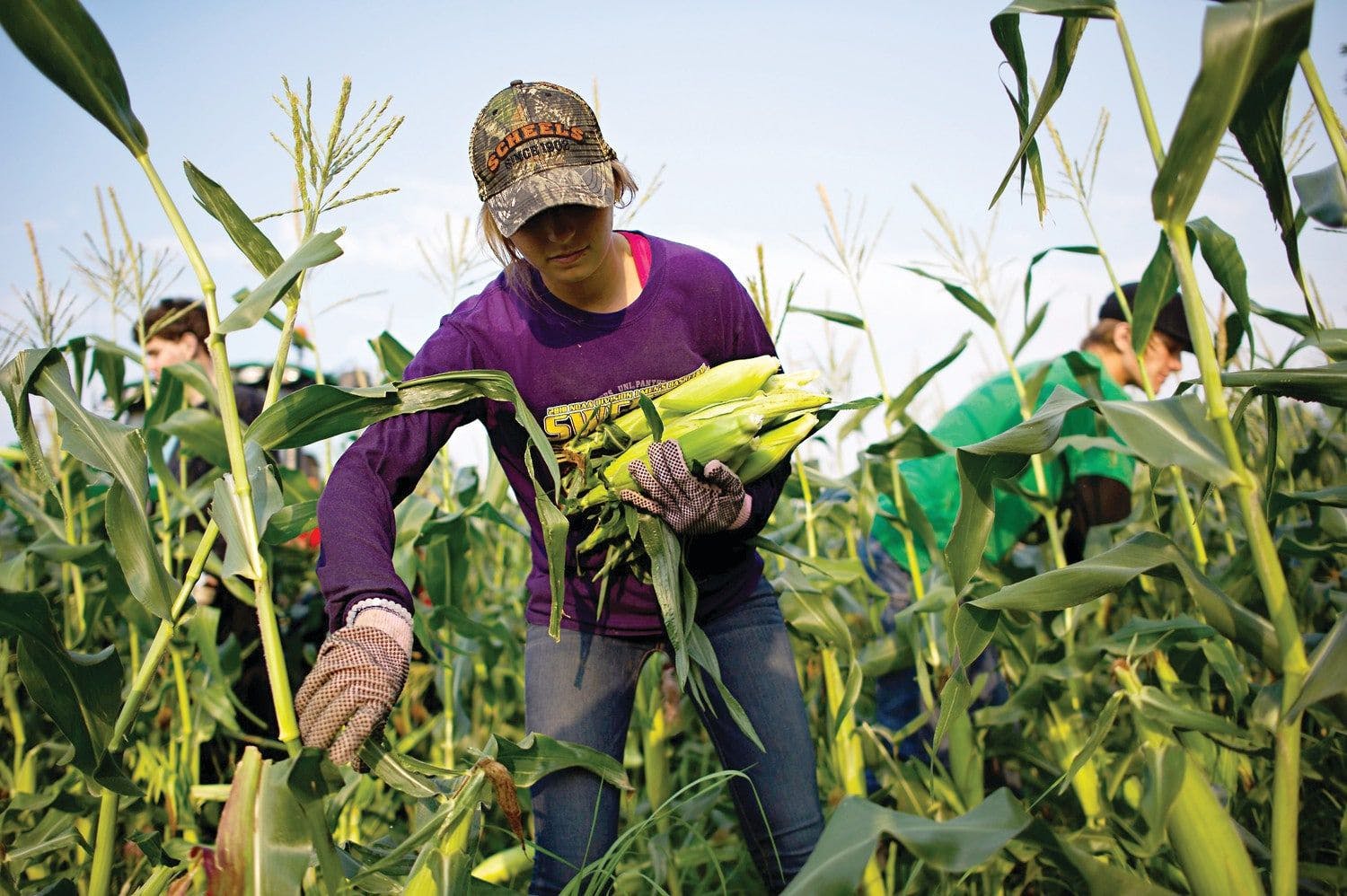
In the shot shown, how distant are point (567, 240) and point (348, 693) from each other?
100 centimetres

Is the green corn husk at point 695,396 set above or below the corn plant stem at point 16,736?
above

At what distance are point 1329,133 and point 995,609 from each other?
971 millimetres

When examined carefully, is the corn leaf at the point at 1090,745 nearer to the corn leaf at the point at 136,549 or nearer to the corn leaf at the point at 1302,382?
the corn leaf at the point at 1302,382

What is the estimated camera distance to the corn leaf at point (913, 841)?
1.28m

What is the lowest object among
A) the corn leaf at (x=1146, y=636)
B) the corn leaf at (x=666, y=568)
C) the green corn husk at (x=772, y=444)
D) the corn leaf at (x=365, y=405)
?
the corn leaf at (x=1146, y=636)

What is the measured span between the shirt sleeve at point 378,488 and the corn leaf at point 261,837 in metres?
0.32

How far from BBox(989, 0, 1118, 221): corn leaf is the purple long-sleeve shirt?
0.83m

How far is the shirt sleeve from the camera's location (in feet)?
5.60

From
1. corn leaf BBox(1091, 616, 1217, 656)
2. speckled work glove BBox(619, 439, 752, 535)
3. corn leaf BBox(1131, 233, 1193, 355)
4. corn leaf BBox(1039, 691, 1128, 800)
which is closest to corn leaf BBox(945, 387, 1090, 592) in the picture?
corn leaf BBox(1039, 691, 1128, 800)

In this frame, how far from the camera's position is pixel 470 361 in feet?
7.00

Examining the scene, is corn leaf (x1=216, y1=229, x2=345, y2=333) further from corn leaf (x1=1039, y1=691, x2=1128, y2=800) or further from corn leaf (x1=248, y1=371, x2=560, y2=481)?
corn leaf (x1=1039, y1=691, x2=1128, y2=800)

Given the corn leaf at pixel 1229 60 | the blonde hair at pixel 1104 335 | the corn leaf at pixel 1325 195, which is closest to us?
the corn leaf at pixel 1229 60

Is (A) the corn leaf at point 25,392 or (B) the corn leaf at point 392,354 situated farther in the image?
(B) the corn leaf at point 392,354

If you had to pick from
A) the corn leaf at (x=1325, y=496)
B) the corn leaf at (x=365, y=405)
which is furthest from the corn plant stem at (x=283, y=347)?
the corn leaf at (x=1325, y=496)
